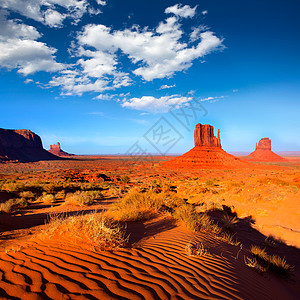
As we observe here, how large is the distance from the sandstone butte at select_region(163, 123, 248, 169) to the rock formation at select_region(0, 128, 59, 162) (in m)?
70.4

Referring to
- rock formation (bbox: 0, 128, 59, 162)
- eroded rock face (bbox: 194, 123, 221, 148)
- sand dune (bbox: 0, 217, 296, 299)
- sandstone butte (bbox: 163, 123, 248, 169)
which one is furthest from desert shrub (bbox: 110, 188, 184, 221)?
rock formation (bbox: 0, 128, 59, 162)

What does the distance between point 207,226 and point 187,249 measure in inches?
109

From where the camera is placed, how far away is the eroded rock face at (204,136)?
73500mm

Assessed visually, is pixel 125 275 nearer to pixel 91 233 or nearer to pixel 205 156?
pixel 91 233

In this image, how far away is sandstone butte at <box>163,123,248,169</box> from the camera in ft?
193

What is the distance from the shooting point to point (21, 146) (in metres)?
99.2

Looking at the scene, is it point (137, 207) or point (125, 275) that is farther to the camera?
point (137, 207)

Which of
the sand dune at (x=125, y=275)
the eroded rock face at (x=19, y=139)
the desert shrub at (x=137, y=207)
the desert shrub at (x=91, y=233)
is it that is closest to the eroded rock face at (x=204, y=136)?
the desert shrub at (x=137, y=207)

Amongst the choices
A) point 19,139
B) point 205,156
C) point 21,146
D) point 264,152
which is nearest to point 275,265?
point 205,156

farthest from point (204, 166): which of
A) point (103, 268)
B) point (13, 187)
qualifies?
point (103, 268)

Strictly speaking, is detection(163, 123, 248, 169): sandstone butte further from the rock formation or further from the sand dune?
the rock formation

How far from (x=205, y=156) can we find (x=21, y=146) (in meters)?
95.3

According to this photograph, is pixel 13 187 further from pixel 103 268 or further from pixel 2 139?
pixel 2 139

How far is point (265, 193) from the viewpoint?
46.0 feet
